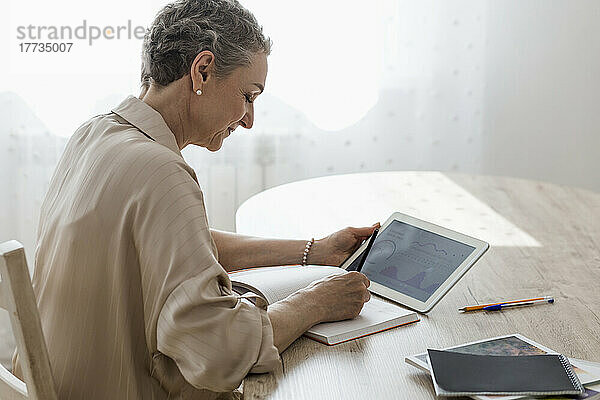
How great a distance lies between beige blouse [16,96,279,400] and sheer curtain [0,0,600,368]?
6.02 ft

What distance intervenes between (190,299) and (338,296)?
347mm

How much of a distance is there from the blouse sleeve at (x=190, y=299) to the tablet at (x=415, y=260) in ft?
1.25

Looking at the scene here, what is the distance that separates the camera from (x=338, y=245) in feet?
5.67

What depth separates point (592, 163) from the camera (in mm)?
3285

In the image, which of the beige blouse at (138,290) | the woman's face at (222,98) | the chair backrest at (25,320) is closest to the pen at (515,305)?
the beige blouse at (138,290)

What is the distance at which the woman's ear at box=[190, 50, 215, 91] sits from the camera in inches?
54.2

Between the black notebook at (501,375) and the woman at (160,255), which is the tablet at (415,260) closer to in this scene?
the woman at (160,255)

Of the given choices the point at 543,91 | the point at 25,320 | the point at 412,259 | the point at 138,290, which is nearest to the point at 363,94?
the point at 543,91

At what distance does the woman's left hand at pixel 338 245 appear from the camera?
1712 millimetres

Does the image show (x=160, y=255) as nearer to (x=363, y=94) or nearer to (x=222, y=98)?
(x=222, y=98)

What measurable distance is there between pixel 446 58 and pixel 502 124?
0.36m

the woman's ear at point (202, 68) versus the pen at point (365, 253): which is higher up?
the woman's ear at point (202, 68)

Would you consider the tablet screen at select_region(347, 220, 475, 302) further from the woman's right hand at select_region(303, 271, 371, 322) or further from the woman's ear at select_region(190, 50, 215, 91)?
the woman's ear at select_region(190, 50, 215, 91)

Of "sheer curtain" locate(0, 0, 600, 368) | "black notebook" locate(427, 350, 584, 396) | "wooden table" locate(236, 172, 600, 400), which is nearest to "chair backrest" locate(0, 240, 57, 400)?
"wooden table" locate(236, 172, 600, 400)
